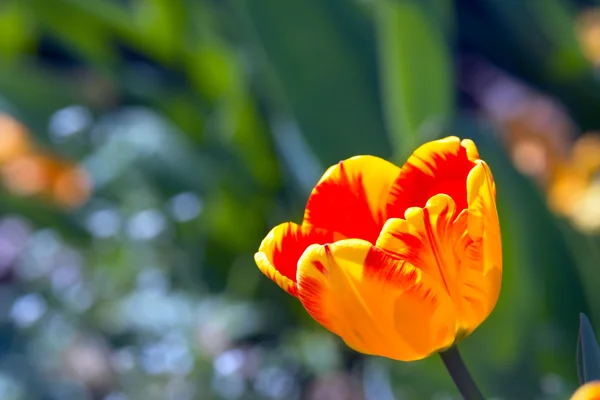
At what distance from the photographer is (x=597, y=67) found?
1.20 meters

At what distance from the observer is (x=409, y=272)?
1.00ft

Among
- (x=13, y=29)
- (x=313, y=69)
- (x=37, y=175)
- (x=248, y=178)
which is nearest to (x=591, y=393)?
(x=313, y=69)

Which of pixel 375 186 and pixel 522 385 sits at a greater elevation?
pixel 375 186

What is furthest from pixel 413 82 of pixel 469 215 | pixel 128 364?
pixel 469 215

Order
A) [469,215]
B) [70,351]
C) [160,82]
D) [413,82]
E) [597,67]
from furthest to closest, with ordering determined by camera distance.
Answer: [160,82] < [597,67] < [70,351] < [413,82] < [469,215]

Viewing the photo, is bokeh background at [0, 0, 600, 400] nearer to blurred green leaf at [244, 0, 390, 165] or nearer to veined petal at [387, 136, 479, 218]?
blurred green leaf at [244, 0, 390, 165]

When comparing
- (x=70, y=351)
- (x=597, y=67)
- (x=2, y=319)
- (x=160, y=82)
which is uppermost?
(x=597, y=67)

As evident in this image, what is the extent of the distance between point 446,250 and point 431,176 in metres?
0.05

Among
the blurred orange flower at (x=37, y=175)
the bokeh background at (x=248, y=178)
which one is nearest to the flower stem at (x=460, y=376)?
the bokeh background at (x=248, y=178)

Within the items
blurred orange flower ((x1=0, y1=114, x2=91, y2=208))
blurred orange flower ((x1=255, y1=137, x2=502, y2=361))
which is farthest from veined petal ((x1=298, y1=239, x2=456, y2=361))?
blurred orange flower ((x1=0, y1=114, x2=91, y2=208))

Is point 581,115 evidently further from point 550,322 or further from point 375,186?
point 375,186

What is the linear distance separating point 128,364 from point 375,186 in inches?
24.9

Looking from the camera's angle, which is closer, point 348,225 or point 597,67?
point 348,225

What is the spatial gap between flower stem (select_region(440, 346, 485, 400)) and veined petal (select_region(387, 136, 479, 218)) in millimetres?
62
